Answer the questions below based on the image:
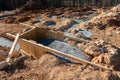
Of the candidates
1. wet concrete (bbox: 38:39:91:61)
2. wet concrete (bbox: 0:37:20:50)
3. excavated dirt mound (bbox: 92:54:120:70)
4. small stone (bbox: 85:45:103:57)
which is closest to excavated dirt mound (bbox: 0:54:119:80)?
excavated dirt mound (bbox: 92:54:120:70)

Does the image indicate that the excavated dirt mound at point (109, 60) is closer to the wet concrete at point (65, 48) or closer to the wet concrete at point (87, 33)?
the wet concrete at point (65, 48)

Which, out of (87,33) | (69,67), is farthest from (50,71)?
(87,33)

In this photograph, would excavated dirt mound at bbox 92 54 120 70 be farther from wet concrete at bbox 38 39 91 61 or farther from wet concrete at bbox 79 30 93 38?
wet concrete at bbox 79 30 93 38

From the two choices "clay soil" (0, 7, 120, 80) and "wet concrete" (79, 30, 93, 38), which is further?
"wet concrete" (79, 30, 93, 38)

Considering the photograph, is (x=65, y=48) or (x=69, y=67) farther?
(x=65, y=48)

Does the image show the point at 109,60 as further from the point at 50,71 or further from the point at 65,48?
the point at 65,48

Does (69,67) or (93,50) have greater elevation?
(93,50)

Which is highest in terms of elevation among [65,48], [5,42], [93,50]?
[93,50]

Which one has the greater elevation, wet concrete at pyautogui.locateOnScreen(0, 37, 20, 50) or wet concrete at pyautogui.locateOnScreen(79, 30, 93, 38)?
wet concrete at pyautogui.locateOnScreen(79, 30, 93, 38)

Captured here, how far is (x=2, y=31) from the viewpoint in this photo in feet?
33.6

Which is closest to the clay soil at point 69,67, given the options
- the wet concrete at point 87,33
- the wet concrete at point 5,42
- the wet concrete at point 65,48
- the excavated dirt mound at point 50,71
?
the excavated dirt mound at point 50,71

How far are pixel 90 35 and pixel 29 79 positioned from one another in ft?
13.6

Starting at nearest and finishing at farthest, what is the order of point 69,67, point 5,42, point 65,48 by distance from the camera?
point 69,67 < point 65,48 < point 5,42

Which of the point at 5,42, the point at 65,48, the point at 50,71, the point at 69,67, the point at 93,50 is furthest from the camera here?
the point at 5,42
